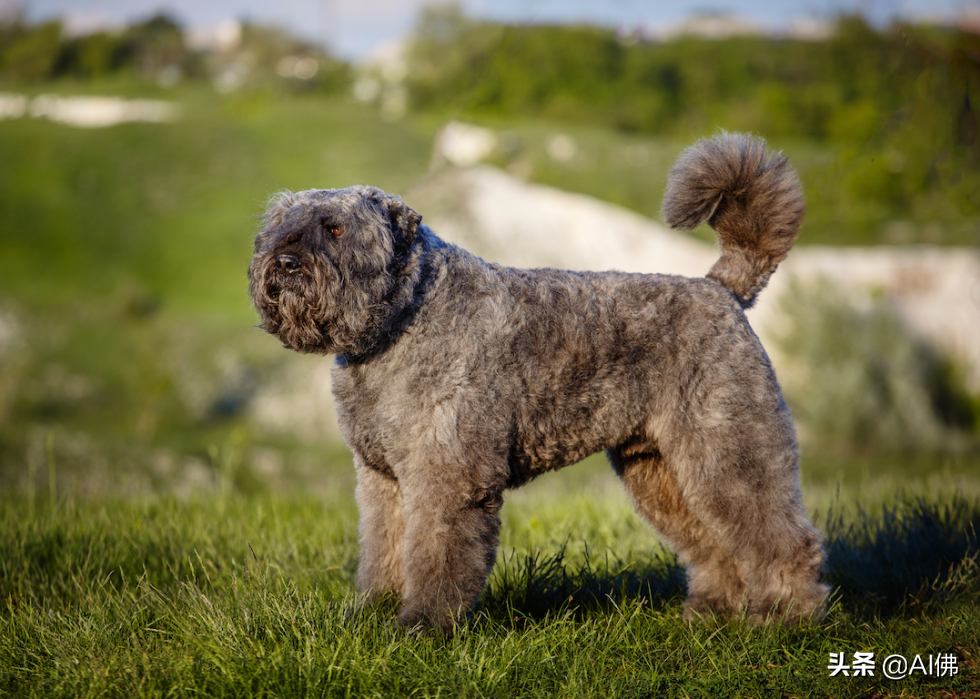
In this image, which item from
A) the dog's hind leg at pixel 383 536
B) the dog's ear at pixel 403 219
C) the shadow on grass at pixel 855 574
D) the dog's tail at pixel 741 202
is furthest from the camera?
the dog's tail at pixel 741 202

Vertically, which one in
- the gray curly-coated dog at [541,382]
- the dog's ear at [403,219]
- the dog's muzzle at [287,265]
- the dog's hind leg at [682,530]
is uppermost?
→ the dog's ear at [403,219]

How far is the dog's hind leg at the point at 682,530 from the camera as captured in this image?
14.6 ft

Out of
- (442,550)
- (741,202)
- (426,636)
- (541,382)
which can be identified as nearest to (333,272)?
(541,382)

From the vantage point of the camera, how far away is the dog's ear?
151 inches

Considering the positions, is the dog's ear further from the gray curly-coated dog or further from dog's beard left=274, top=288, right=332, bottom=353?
dog's beard left=274, top=288, right=332, bottom=353

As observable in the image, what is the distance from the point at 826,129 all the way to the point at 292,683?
1085 inches

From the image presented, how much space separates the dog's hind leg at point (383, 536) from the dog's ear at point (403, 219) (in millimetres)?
1280

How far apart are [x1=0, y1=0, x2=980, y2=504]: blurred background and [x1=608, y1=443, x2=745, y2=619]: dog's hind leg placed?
10156 mm

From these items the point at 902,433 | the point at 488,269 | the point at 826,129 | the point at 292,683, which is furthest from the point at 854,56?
the point at 292,683

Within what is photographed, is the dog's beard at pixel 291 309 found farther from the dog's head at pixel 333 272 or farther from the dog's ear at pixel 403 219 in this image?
the dog's ear at pixel 403 219

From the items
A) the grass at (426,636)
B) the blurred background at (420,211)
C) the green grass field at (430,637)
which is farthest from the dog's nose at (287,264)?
the blurred background at (420,211)

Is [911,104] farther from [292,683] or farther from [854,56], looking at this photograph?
[854,56]

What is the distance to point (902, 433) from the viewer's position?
19.0 metres

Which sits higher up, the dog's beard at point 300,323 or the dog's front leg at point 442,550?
the dog's beard at point 300,323
